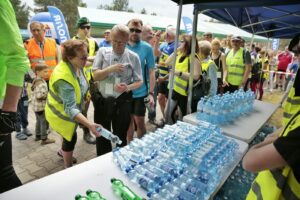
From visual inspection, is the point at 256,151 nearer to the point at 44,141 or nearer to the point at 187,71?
the point at 187,71

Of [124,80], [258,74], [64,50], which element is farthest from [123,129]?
[258,74]

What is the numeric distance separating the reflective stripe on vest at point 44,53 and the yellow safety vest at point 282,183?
11.3 ft

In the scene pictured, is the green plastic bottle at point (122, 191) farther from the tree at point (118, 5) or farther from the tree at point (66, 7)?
the tree at point (118, 5)

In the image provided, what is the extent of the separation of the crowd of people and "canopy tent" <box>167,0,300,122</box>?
1.16 feet

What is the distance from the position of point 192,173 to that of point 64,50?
55.4 inches

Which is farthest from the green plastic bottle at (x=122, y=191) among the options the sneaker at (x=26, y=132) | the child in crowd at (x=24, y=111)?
the sneaker at (x=26, y=132)

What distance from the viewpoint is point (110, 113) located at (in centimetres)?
225

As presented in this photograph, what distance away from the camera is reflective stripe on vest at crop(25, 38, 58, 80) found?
→ 12.3 ft

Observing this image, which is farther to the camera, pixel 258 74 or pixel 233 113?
pixel 258 74

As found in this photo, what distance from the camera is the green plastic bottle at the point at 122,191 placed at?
1.16 m

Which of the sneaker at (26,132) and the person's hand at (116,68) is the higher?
the person's hand at (116,68)

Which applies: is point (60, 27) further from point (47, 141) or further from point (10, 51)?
point (10, 51)

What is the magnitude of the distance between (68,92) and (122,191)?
104 cm

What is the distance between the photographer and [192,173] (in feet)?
4.65
